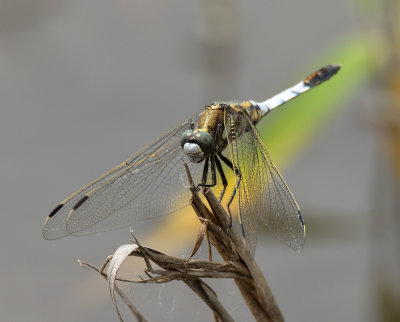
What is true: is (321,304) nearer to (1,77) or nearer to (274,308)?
(274,308)

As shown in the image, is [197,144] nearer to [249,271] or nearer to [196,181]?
[196,181]

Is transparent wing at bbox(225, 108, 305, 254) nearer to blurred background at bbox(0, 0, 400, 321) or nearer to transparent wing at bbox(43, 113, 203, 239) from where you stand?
transparent wing at bbox(43, 113, 203, 239)

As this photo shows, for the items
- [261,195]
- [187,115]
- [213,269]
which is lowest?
[187,115]

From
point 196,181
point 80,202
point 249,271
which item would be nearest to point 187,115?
point 196,181

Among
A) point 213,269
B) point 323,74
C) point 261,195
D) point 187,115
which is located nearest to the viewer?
point 213,269

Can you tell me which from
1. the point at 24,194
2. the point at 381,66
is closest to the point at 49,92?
the point at 24,194

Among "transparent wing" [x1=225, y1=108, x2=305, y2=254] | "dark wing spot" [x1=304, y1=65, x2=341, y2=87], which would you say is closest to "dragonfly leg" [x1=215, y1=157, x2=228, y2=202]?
"transparent wing" [x1=225, y1=108, x2=305, y2=254]

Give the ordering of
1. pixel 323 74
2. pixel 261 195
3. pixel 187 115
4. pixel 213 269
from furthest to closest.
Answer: pixel 187 115, pixel 323 74, pixel 261 195, pixel 213 269
